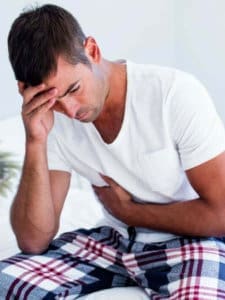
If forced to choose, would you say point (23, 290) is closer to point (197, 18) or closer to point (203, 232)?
point (203, 232)

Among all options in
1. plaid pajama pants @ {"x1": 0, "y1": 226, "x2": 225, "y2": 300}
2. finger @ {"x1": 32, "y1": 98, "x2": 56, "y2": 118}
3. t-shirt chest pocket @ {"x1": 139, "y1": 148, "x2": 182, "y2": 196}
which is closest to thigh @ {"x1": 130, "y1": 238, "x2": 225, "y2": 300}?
plaid pajama pants @ {"x1": 0, "y1": 226, "x2": 225, "y2": 300}

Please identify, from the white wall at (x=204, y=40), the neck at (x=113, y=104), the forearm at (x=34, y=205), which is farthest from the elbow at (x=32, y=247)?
the white wall at (x=204, y=40)

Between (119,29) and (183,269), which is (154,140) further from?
(119,29)

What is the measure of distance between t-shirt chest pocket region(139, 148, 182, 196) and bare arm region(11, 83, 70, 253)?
224mm

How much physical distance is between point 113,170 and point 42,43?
1.08 feet

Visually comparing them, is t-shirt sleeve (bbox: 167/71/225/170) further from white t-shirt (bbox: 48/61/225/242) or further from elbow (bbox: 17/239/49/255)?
elbow (bbox: 17/239/49/255)

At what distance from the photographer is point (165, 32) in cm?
224

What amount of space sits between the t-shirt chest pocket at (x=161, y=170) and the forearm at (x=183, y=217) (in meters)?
0.04

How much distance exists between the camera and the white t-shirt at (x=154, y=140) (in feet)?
3.54

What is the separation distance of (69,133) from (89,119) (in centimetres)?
12

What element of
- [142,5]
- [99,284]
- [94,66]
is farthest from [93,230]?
[142,5]

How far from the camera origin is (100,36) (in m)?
2.04

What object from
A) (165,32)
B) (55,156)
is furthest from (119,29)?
(55,156)

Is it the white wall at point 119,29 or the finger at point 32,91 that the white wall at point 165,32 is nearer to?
the white wall at point 119,29
